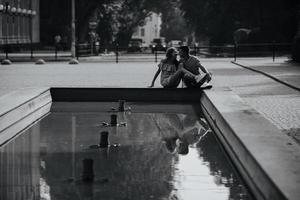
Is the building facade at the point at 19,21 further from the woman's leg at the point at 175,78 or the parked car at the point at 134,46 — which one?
the woman's leg at the point at 175,78

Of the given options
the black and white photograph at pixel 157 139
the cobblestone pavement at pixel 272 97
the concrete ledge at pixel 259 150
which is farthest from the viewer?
the cobblestone pavement at pixel 272 97

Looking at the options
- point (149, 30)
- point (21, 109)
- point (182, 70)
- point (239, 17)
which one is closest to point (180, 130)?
point (21, 109)

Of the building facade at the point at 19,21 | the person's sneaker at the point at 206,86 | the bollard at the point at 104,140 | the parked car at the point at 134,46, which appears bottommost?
the parked car at the point at 134,46

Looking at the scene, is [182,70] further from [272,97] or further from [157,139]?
[157,139]

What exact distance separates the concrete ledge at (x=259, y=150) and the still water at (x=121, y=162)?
0.69ft

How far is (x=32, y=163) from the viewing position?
29.4 feet

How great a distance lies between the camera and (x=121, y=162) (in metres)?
9.00

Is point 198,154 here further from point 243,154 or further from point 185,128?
point 185,128

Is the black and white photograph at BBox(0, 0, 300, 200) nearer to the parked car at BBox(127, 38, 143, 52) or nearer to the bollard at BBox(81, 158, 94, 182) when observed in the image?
the bollard at BBox(81, 158, 94, 182)

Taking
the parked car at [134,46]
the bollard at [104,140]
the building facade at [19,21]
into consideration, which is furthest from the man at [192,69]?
the parked car at [134,46]

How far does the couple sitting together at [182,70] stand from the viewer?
16.4 meters

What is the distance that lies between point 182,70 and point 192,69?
1.12ft

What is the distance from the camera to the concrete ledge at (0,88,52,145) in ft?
36.9

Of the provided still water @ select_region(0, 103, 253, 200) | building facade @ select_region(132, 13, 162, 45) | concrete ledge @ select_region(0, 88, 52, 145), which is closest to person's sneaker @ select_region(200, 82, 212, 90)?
still water @ select_region(0, 103, 253, 200)
